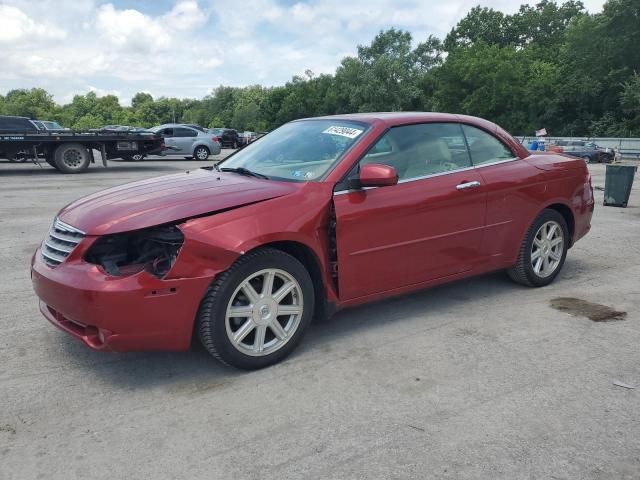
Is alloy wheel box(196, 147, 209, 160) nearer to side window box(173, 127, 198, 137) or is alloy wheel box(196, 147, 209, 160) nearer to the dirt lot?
side window box(173, 127, 198, 137)

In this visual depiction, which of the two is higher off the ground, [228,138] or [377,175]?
[377,175]

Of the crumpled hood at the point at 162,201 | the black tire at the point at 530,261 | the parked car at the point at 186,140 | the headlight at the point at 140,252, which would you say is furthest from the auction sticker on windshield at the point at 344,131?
the parked car at the point at 186,140

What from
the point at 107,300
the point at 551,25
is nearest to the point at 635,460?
the point at 107,300

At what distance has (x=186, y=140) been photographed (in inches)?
965

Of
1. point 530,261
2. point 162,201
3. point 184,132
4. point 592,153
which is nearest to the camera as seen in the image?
point 162,201

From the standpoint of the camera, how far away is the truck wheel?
16.4 m

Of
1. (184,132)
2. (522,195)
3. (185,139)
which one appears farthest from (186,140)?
(522,195)

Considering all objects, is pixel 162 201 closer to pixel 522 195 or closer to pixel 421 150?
pixel 421 150

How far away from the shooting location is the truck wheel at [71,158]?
1638 centimetres

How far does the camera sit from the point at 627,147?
133 ft

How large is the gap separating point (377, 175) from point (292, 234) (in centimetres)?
70

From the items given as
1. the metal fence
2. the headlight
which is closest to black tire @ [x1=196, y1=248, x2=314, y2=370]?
the headlight

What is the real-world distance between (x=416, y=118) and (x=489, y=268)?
1401mm

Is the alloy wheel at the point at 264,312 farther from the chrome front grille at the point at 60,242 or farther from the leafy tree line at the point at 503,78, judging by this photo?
the leafy tree line at the point at 503,78
